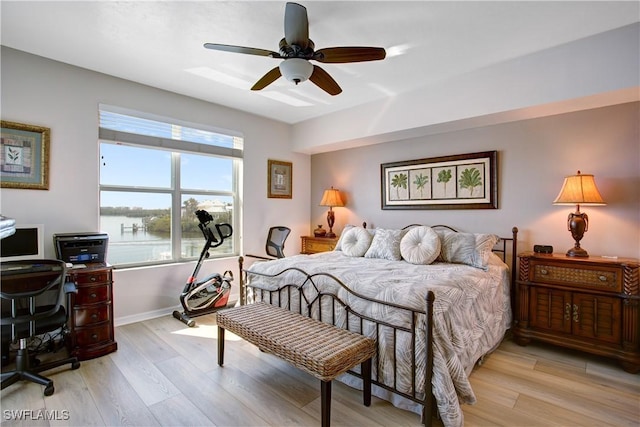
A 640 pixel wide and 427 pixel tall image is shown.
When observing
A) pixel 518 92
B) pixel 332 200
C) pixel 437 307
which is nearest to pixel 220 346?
pixel 437 307

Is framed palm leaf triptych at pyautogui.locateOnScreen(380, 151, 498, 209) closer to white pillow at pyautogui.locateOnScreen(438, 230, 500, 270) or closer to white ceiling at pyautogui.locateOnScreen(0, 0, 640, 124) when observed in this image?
white pillow at pyautogui.locateOnScreen(438, 230, 500, 270)

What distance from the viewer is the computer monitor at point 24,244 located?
8.36ft

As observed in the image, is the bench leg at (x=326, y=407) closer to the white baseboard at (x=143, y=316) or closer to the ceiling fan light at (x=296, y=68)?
the ceiling fan light at (x=296, y=68)

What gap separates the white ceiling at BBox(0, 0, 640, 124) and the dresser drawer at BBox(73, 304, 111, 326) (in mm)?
2259

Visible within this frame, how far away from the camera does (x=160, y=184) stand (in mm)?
3832

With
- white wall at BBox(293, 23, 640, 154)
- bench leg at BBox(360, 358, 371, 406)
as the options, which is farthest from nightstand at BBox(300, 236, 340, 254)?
bench leg at BBox(360, 358, 371, 406)

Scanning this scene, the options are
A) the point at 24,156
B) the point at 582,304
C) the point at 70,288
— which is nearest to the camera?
the point at 70,288

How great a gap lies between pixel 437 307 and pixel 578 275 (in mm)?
1667

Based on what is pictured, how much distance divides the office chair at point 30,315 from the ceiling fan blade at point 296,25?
2.26 m

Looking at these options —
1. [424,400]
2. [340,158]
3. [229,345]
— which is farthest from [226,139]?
[424,400]

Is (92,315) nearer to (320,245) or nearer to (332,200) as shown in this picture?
(320,245)

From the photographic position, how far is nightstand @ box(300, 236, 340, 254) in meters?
4.67

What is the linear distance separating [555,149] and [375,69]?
6.45 ft

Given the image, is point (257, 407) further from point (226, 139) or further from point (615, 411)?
point (226, 139)
